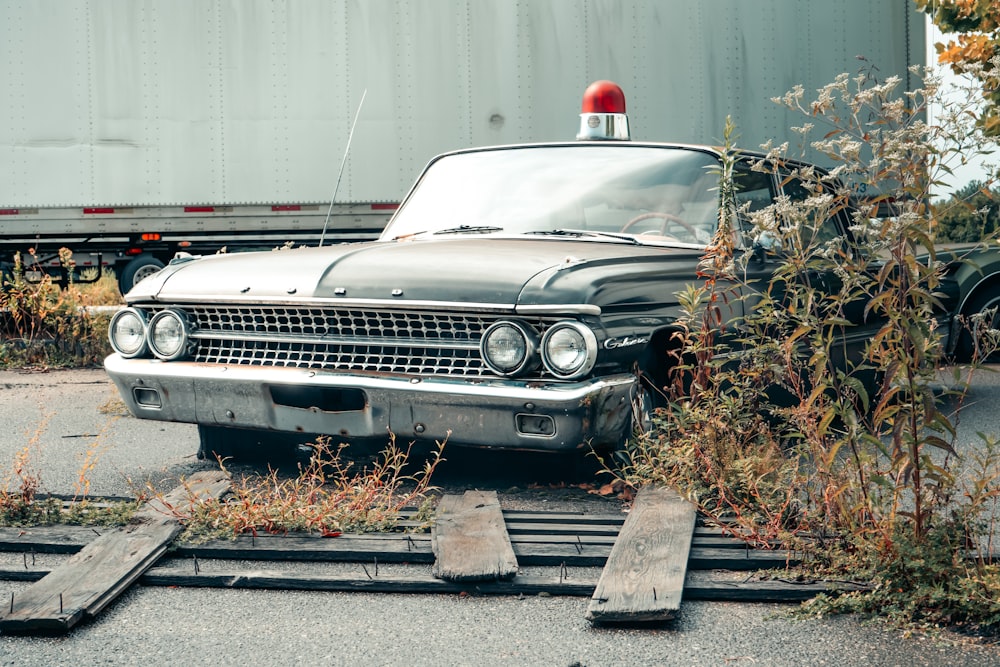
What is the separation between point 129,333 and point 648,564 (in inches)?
109

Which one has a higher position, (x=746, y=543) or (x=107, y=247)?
(x=107, y=247)

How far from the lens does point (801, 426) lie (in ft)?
13.9

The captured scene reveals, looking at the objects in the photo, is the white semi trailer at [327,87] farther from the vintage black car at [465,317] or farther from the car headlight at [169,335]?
the car headlight at [169,335]

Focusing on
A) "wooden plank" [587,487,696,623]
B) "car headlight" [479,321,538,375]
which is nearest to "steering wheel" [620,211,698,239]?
"car headlight" [479,321,538,375]

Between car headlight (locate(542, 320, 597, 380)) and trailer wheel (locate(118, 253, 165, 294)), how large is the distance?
30.8 feet

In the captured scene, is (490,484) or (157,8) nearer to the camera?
(490,484)

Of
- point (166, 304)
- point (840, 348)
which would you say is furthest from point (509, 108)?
point (166, 304)

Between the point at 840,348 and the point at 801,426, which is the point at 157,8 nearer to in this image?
the point at 840,348

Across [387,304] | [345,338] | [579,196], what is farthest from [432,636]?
[579,196]

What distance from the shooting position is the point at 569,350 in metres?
4.54

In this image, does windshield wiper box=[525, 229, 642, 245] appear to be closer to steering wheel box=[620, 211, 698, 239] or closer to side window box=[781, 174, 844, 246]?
steering wheel box=[620, 211, 698, 239]

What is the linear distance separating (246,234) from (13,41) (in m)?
3.07

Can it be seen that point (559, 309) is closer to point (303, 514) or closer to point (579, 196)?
point (303, 514)

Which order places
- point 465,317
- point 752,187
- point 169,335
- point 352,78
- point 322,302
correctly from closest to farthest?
A: point 465,317 < point 322,302 < point 169,335 < point 752,187 < point 352,78
